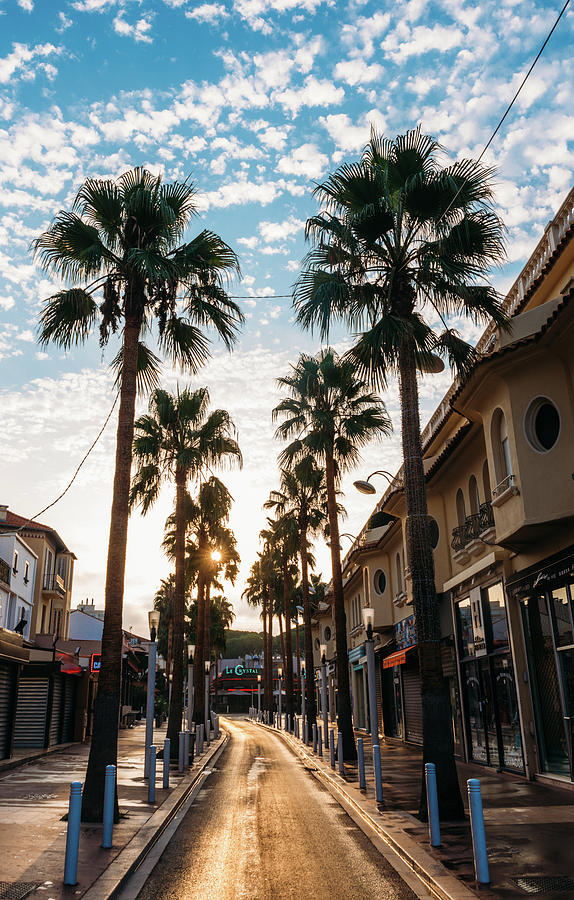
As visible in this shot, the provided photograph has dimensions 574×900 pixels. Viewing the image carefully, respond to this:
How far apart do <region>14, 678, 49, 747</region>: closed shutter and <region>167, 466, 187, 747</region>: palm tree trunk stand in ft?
25.0

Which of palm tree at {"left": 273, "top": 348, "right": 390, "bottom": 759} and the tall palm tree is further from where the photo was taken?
palm tree at {"left": 273, "top": 348, "right": 390, "bottom": 759}

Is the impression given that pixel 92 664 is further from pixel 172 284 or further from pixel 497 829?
pixel 497 829

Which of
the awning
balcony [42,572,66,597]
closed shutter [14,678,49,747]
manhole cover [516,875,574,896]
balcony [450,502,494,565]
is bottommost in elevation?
manhole cover [516,875,574,896]

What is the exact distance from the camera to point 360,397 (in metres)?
24.7

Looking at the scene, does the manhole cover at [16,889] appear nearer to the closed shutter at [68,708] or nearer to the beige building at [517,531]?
the beige building at [517,531]

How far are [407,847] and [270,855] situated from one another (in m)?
1.76

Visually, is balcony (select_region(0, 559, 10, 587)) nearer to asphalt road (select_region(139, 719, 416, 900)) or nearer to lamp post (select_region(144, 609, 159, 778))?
lamp post (select_region(144, 609, 159, 778))

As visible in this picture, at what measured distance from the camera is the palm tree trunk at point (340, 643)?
21.7 metres

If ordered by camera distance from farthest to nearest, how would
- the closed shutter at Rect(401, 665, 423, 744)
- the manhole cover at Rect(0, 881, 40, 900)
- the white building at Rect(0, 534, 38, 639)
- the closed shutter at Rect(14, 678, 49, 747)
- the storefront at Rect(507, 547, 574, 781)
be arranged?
the white building at Rect(0, 534, 38, 639)
the closed shutter at Rect(14, 678, 49, 747)
the closed shutter at Rect(401, 665, 423, 744)
the storefront at Rect(507, 547, 574, 781)
the manhole cover at Rect(0, 881, 40, 900)

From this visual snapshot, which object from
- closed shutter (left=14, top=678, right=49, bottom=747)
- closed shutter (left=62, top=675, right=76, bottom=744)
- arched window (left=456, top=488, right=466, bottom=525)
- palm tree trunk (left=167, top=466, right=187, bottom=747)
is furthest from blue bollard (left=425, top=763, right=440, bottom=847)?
closed shutter (left=62, top=675, right=76, bottom=744)

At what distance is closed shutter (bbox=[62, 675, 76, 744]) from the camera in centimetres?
3153

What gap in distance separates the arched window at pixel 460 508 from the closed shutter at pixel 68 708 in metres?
19.2

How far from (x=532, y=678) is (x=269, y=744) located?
2103 centimetres

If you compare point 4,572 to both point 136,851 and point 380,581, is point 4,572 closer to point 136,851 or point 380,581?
point 380,581
